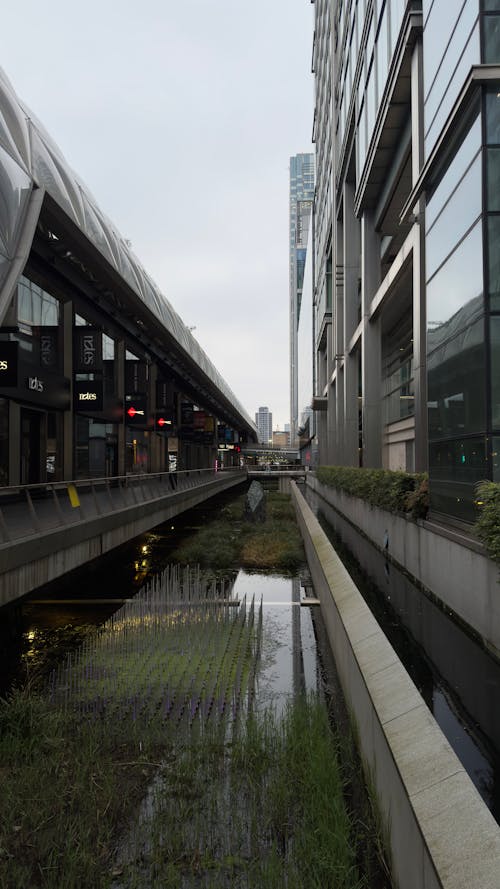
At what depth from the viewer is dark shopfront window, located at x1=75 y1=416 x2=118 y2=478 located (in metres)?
27.2

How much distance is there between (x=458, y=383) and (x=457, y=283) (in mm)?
2172

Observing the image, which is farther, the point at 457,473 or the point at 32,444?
the point at 32,444

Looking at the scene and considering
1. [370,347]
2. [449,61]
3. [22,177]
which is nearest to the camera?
[449,61]

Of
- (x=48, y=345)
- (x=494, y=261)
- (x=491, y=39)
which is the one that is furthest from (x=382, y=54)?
(x=48, y=345)

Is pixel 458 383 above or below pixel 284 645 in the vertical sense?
above

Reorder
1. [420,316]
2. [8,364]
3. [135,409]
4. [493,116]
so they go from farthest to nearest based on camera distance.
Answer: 1. [135,409]
2. [420,316]
3. [8,364]
4. [493,116]

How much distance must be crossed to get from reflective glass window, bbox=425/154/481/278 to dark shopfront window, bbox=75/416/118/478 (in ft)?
59.8

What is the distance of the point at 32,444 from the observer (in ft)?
76.0

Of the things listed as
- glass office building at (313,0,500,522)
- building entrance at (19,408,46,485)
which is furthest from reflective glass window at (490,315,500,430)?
building entrance at (19,408,46,485)

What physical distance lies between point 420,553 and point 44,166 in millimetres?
13056

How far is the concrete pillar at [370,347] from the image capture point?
28328 millimetres

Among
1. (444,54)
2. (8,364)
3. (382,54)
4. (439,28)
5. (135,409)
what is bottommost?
(8,364)

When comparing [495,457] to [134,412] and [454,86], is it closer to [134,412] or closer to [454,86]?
[454,86]

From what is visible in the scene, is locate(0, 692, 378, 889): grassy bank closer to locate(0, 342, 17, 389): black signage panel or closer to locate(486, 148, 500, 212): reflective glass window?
locate(0, 342, 17, 389): black signage panel
